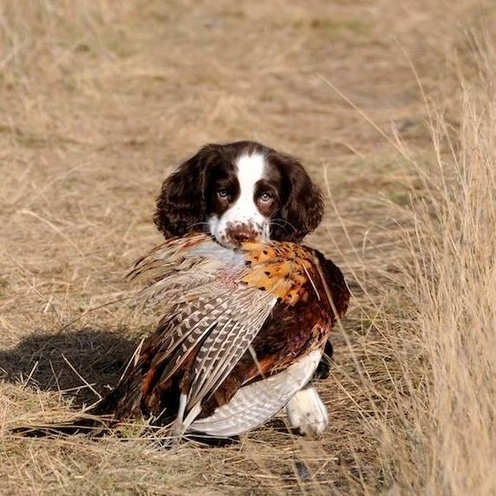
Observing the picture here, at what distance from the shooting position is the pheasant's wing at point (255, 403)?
454 centimetres

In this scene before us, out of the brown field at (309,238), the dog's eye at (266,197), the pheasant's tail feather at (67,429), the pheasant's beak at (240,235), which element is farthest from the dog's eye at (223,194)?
the pheasant's tail feather at (67,429)

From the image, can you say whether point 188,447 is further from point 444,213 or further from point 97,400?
point 444,213

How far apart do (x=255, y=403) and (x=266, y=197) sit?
3.70 ft

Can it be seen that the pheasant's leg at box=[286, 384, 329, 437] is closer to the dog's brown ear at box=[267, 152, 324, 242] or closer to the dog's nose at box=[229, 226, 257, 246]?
the dog's nose at box=[229, 226, 257, 246]

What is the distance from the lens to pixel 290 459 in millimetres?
4684

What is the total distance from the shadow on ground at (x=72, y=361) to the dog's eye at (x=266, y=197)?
2.78ft

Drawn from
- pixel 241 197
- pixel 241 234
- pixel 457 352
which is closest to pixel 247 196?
pixel 241 197

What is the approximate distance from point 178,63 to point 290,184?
5234mm

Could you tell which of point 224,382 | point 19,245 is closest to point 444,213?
point 224,382

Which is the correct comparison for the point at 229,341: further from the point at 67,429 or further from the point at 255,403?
the point at 67,429

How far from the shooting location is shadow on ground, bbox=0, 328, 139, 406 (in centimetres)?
531

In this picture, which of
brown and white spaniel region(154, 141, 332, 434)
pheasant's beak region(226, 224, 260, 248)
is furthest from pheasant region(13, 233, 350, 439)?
brown and white spaniel region(154, 141, 332, 434)

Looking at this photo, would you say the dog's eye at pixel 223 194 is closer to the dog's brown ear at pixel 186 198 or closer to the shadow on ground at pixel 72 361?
the dog's brown ear at pixel 186 198

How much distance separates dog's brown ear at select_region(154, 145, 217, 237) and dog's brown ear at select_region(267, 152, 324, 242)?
28 cm
